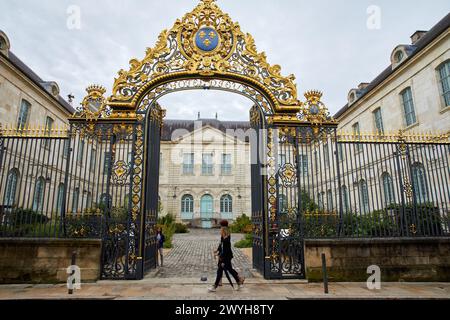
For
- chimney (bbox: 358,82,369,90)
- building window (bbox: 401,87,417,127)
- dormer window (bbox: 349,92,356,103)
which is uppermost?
chimney (bbox: 358,82,369,90)

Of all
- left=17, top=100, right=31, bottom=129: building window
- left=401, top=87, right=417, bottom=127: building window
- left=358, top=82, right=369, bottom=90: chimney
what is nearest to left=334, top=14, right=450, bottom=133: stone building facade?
left=401, top=87, right=417, bottom=127: building window

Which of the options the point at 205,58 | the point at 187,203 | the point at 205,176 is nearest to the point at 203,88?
the point at 205,58

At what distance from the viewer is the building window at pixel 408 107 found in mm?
15633

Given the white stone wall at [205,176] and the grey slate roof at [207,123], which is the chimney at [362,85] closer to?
the white stone wall at [205,176]

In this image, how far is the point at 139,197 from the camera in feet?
23.8

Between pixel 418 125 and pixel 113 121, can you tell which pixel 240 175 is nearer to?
pixel 418 125

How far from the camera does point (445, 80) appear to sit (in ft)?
44.1

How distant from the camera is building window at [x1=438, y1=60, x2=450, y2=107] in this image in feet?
43.4

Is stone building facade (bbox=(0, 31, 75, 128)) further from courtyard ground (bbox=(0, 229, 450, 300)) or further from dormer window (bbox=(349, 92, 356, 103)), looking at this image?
dormer window (bbox=(349, 92, 356, 103))

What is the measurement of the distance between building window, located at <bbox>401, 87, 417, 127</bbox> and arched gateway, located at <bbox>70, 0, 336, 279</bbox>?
10844mm

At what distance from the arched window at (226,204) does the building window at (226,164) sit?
8.66 feet

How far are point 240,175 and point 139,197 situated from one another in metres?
24.7

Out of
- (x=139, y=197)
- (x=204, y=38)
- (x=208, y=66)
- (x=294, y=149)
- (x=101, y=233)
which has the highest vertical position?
(x=204, y=38)

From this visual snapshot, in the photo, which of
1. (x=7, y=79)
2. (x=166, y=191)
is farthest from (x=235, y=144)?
(x=7, y=79)
